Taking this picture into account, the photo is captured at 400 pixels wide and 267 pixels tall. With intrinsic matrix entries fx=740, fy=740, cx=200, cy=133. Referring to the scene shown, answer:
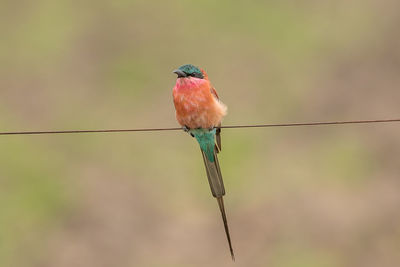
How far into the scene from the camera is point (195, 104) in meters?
4.14

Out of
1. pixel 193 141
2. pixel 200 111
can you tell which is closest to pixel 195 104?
pixel 200 111

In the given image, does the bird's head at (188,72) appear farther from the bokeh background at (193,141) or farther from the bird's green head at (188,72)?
the bokeh background at (193,141)

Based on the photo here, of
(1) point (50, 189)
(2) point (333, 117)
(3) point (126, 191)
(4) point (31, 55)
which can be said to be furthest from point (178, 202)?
(4) point (31, 55)

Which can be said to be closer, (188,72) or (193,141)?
(188,72)

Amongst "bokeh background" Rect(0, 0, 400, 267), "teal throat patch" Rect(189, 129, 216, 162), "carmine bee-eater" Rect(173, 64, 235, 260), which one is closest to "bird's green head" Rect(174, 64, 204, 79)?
"carmine bee-eater" Rect(173, 64, 235, 260)

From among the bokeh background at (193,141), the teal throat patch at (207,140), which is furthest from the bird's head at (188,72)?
the bokeh background at (193,141)

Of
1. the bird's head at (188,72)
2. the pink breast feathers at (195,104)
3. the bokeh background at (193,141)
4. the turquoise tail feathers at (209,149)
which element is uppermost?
the bird's head at (188,72)

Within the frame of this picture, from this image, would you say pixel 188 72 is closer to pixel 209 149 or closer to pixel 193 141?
pixel 209 149

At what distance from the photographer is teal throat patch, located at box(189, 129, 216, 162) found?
4227mm

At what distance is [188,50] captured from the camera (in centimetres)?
995

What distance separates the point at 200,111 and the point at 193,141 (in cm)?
421

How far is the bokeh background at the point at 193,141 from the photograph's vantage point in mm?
A: 7371

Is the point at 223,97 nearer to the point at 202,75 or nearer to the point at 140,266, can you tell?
the point at 140,266

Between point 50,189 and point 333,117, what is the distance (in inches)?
137
